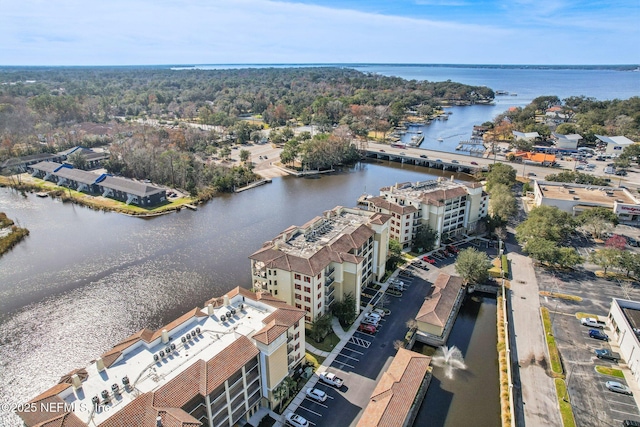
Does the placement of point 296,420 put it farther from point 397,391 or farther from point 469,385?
point 469,385

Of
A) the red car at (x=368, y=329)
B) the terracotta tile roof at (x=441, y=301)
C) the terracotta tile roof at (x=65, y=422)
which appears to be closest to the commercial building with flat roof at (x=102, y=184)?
the red car at (x=368, y=329)

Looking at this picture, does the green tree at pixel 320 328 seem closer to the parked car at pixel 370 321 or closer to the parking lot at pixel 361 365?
the parking lot at pixel 361 365

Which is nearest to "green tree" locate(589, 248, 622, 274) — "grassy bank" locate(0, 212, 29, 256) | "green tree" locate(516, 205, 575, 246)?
"green tree" locate(516, 205, 575, 246)

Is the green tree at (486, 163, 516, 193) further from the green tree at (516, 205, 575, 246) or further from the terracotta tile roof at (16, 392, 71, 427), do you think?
the terracotta tile roof at (16, 392, 71, 427)

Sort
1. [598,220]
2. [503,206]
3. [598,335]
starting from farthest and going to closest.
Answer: [503,206] → [598,220] → [598,335]

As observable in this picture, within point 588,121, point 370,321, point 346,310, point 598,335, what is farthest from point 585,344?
point 588,121

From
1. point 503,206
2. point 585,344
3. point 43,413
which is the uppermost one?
point 503,206
